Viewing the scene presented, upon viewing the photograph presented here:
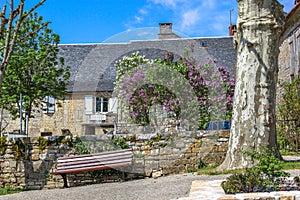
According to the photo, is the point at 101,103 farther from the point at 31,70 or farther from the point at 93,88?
the point at 31,70

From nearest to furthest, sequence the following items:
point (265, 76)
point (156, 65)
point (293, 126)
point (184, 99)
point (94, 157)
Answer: point (265, 76), point (94, 157), point (293, 126), point (184, 99), point (156, 65)

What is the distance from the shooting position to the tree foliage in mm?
14836

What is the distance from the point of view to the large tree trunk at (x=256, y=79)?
778 cm

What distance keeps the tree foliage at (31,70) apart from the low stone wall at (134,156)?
19.8 ft

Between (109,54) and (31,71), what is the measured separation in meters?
12.1

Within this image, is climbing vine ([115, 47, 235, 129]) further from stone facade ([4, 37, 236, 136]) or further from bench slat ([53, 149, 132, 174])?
stone facade ([4, 37, 236, 136])

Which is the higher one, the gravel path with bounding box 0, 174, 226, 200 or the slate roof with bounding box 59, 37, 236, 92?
→ the slate roof with bounding box 59, 37, 236, 92

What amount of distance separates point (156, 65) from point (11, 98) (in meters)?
5.28

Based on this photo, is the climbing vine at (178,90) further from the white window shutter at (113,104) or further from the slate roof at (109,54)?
the slate roof at (109,54)

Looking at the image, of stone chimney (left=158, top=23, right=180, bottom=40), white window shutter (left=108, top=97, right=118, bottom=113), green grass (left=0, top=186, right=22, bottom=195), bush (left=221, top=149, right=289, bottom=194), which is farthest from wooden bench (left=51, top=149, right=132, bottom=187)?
stone chimney (left=158, top=23, right=180, bottom=40)

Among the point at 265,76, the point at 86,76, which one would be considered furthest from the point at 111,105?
the point at 265,76

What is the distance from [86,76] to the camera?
83.4 feet

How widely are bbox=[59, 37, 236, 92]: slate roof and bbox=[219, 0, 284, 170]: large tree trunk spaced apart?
1595cm

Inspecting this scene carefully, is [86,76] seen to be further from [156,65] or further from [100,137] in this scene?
[100,137]
